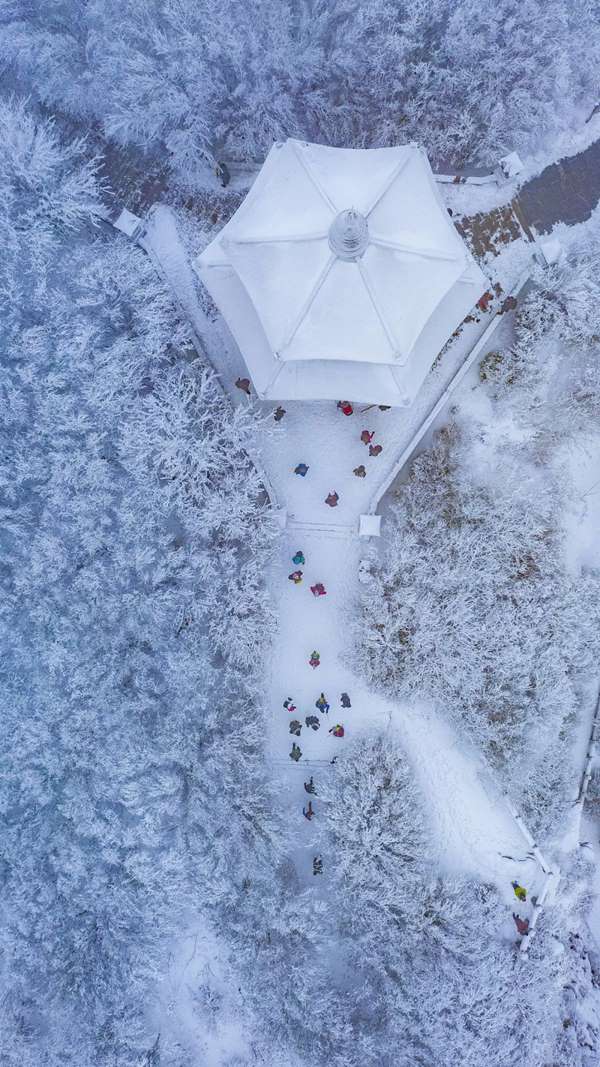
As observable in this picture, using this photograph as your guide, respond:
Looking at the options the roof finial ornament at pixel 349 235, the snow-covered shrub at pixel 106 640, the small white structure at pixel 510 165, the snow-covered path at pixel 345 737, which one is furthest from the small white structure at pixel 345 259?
the snow-covered path at pixel 345 737

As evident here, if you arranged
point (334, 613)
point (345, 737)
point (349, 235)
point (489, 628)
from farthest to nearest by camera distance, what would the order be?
point (334, 613), point (345, 737), point (489, 628), point (349, 235)

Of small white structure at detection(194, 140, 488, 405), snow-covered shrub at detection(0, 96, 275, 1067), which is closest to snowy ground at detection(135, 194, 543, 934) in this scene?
snow-covered shrub at detection(0, 96, 275, 1067)

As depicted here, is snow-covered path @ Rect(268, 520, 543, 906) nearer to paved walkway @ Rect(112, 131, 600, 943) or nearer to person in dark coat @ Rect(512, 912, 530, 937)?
paved walkway @ Rect(112, 131, 600, 943)

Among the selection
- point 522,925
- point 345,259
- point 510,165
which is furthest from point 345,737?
point 510,165

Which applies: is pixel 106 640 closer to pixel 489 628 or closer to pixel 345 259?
pixel 489 628

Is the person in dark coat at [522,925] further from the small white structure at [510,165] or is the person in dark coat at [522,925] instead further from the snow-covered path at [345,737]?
the small white structure at [510,165]

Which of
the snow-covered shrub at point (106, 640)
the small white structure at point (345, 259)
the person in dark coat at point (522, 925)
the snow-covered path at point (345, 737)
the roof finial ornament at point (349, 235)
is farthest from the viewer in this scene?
the snow-covered path at point (345, 737)

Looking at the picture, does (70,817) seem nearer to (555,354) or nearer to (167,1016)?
(167,1016)

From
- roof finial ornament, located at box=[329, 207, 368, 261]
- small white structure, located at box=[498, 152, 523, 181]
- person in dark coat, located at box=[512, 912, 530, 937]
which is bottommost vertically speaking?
person in dark coat, located at box=[512, 912, 530, 937]
